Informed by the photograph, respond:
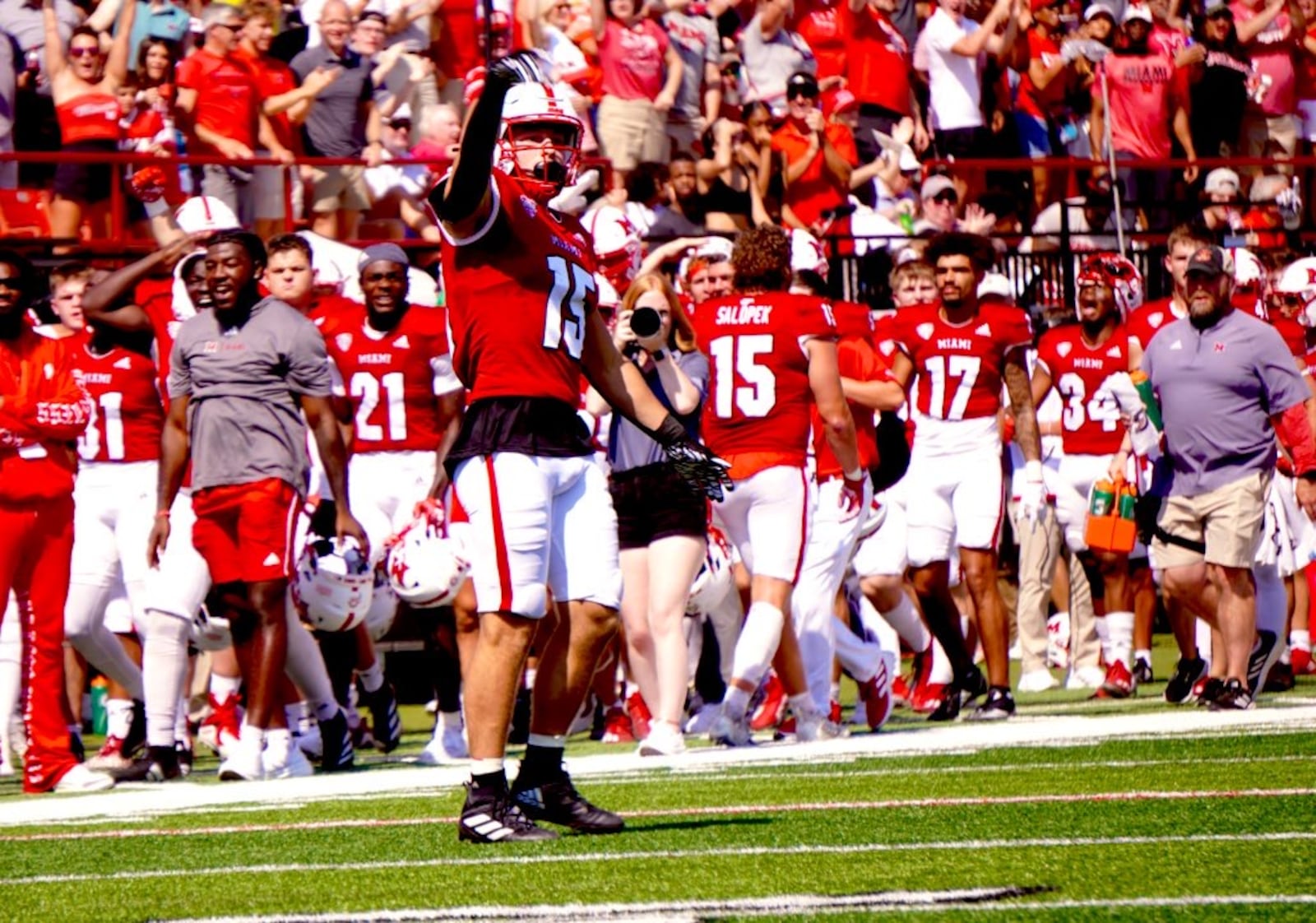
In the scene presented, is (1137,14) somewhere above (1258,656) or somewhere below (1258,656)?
above

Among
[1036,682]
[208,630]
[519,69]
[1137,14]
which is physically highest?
[1137,14]

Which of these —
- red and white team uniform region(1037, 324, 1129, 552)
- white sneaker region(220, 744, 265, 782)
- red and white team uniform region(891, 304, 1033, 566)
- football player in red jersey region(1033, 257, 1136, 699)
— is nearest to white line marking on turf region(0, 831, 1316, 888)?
white sneaker region(220, 744, 265, 782)

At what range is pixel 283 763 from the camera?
32.9 ft

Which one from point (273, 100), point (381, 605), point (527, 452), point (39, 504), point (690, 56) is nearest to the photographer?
point (527, 452)

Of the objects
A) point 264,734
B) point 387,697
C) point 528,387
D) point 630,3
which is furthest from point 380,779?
point 630,3

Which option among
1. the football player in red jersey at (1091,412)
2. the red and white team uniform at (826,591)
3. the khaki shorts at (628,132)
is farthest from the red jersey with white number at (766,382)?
the khaki shorts at (628,132)

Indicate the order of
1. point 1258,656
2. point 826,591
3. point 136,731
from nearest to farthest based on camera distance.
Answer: point 826,591, point 136,731, point 1258,656

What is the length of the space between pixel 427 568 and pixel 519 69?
467cm

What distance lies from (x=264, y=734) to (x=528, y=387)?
3534 mm

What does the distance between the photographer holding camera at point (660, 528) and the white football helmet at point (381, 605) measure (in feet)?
4.34

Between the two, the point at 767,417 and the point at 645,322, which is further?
the point at 767,417

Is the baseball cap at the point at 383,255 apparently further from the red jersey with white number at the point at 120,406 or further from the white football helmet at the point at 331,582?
the white football helmet at the point at 331,582

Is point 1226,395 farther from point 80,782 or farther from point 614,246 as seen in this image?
point 80,782

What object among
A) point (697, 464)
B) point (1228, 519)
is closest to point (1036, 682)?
point (1228, 519)
